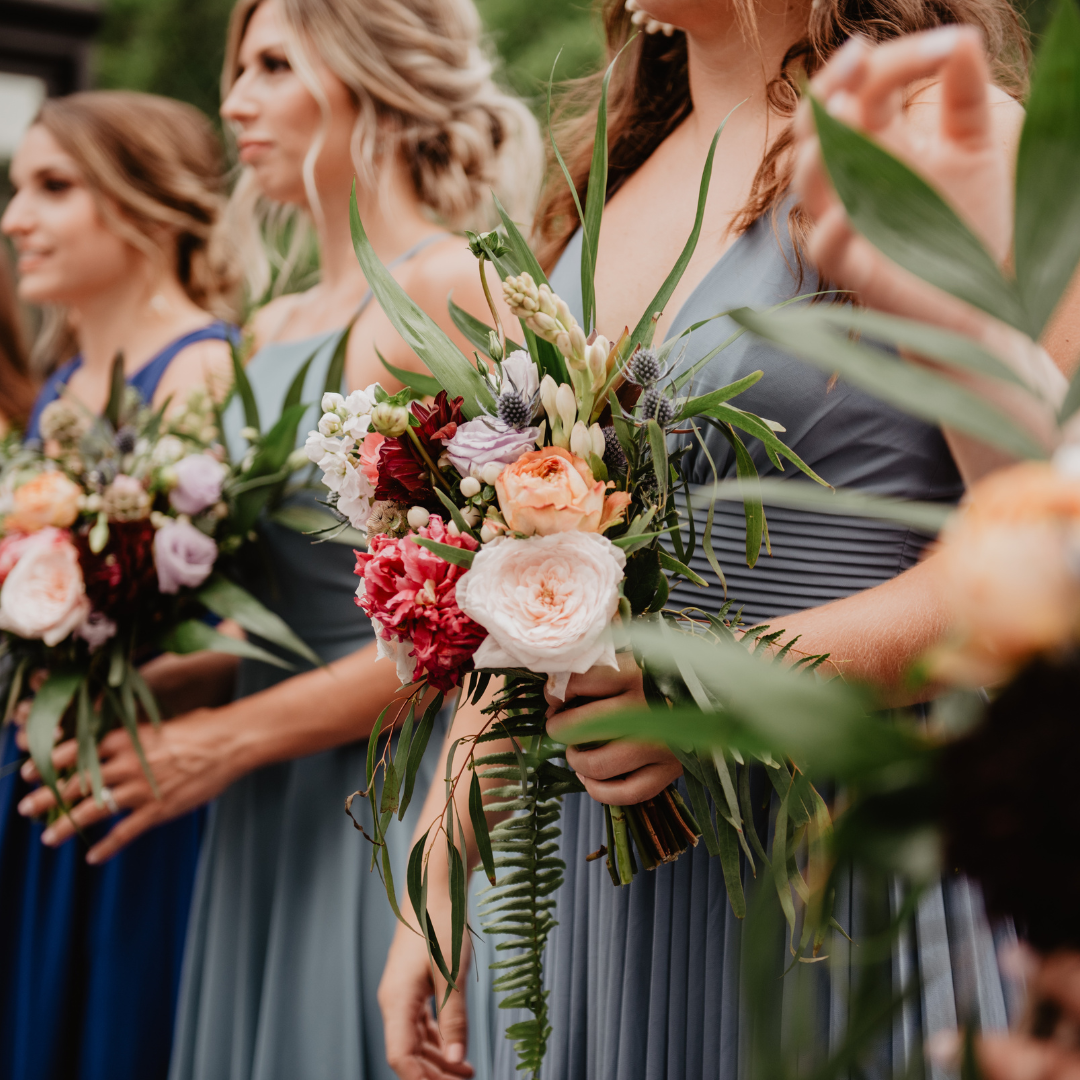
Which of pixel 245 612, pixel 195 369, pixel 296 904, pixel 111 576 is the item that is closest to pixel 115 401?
pixel 195 369

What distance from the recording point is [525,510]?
28.6 inches

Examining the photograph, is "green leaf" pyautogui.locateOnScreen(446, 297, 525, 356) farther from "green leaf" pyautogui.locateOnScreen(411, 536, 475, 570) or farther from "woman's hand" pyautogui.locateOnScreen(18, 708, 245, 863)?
"woman's hand" pyautogui.locateOnScreen(18, 708, 245, 863)

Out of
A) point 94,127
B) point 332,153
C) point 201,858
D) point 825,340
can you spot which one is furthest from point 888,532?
point 94,127

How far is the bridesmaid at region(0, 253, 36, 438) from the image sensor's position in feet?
→ 9.55

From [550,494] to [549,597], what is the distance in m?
0.07

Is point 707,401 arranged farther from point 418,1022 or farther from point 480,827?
point 418,1022

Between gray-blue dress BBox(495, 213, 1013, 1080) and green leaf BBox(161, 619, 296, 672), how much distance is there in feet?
2.11

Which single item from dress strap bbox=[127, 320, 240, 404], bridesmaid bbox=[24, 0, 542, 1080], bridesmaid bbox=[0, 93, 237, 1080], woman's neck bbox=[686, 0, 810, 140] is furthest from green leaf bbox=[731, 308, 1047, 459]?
dress strap bbox=[127, 320, 240, 404]

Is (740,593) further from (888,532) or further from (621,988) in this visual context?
(621,988)

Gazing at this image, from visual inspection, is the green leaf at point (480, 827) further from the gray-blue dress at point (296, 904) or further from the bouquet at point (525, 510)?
the gray-blue dress at point (296, 904)

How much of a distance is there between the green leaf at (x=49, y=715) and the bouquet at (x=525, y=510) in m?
0.84

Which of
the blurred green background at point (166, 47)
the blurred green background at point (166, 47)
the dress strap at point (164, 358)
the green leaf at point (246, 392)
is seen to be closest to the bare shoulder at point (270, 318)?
the dress strap at point (164, 358)

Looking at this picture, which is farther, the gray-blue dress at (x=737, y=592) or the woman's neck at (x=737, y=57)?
the woman's neck at (x=737, y=57)

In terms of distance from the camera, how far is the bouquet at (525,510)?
2.39 feet
